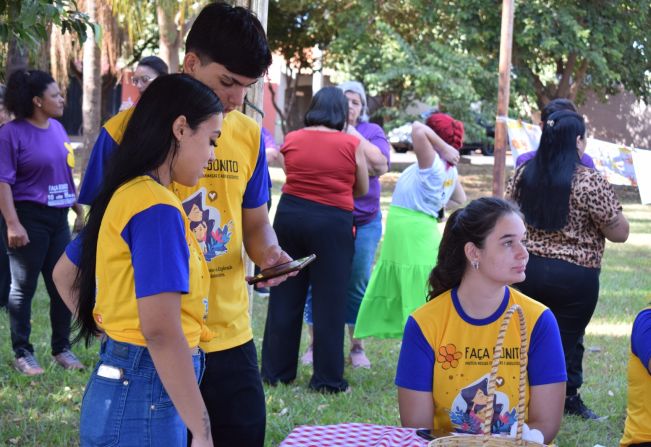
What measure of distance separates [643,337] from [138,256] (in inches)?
69.8

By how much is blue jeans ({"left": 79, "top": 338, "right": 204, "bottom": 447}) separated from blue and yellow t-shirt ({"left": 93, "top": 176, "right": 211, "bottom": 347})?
0.15ft

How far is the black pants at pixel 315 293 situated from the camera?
17.6 ft

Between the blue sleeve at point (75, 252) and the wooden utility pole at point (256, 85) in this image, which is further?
the wooden utility pole at point (256, 85)

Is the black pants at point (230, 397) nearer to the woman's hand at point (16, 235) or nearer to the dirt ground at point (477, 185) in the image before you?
the woman's hand at point (16, 235)

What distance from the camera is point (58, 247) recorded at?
5652 millimetres

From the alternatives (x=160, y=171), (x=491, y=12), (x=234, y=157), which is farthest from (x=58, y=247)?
(x=491, y=12)

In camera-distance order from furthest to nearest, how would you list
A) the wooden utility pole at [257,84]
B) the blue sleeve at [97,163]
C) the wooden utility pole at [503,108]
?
the wooden utility pole at [503,108], the wooden utility pole at [257,84], the blue sleeve at [97,163]

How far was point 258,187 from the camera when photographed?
284 centimetres

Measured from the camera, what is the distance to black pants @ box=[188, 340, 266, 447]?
2744 mm

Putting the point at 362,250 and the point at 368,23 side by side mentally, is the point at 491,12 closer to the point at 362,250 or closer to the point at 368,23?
the point at 368,23

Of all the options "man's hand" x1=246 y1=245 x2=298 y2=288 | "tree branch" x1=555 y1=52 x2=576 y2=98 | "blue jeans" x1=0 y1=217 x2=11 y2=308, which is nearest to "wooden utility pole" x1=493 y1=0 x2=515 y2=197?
"blue jeans" x1=0 y1=217 x2=11 y2=308

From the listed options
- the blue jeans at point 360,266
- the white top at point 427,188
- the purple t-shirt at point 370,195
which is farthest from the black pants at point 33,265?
the white top at point 427,188

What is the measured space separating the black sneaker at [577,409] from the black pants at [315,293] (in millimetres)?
1328

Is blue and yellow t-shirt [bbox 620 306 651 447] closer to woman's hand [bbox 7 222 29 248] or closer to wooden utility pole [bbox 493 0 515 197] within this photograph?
woman's hand [bbox 7 222 29 248]
